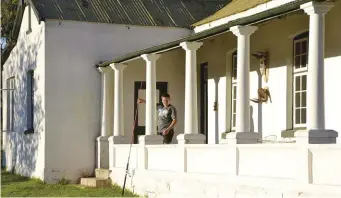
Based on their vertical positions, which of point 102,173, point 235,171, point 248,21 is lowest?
point 102,173

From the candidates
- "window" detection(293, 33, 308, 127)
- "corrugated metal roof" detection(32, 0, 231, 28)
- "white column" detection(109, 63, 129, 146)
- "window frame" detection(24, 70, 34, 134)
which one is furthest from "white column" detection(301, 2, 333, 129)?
"window frame" detection(24, 70, 34, 134)

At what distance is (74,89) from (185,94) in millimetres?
4838

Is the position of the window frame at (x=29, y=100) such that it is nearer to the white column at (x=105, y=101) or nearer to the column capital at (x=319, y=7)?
the white column at (x=105, y=101)

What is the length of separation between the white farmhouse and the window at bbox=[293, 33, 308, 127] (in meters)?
0.03

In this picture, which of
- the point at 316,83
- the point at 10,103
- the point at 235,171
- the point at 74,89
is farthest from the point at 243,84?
the point at 10,103

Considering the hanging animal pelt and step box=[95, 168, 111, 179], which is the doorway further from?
the hanging animal pelt

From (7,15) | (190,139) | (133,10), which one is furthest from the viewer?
(7,15)

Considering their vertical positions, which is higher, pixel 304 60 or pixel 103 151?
pixel 304 60

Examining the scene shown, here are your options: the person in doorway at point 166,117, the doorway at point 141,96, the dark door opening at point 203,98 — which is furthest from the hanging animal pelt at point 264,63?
the doorway at point 141,96

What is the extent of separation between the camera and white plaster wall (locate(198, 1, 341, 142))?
12141mm

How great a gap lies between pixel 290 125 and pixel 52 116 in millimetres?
6925

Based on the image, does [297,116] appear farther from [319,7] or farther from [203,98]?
[203,98]

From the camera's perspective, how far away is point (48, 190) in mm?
16422

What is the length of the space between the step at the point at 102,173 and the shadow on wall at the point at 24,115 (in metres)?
1.58
